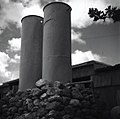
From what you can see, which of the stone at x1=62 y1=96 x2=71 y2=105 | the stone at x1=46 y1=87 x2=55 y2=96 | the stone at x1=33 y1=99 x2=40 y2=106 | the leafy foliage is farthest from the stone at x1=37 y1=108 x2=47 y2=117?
the leafy foliage

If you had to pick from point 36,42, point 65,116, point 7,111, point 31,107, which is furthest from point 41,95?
point 36,42

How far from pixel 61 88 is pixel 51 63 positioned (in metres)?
1.57

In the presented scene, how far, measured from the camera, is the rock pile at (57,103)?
9061 millimetres

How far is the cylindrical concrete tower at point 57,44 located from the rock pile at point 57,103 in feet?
2.46

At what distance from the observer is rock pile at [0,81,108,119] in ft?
29.7

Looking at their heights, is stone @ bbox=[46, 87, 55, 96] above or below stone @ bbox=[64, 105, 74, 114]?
above

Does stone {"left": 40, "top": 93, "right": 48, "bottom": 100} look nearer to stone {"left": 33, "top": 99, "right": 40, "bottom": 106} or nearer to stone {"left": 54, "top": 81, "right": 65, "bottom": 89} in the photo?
stone {"left": 33, "top": 99, "right": 40, "bottom": 106}

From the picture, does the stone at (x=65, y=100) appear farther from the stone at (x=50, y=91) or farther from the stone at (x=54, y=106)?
the stone at (x=50, y=91)

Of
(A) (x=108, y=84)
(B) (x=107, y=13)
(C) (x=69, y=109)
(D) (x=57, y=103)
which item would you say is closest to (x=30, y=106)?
(D) (x=57, y=103)

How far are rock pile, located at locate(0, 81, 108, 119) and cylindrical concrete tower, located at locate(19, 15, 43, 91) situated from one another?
1.53m

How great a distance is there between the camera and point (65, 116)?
889 cm

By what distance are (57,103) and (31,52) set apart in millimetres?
4628

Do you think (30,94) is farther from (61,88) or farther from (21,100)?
(61,88)

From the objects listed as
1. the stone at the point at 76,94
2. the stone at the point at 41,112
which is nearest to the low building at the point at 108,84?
the stone at the point at 76,94
